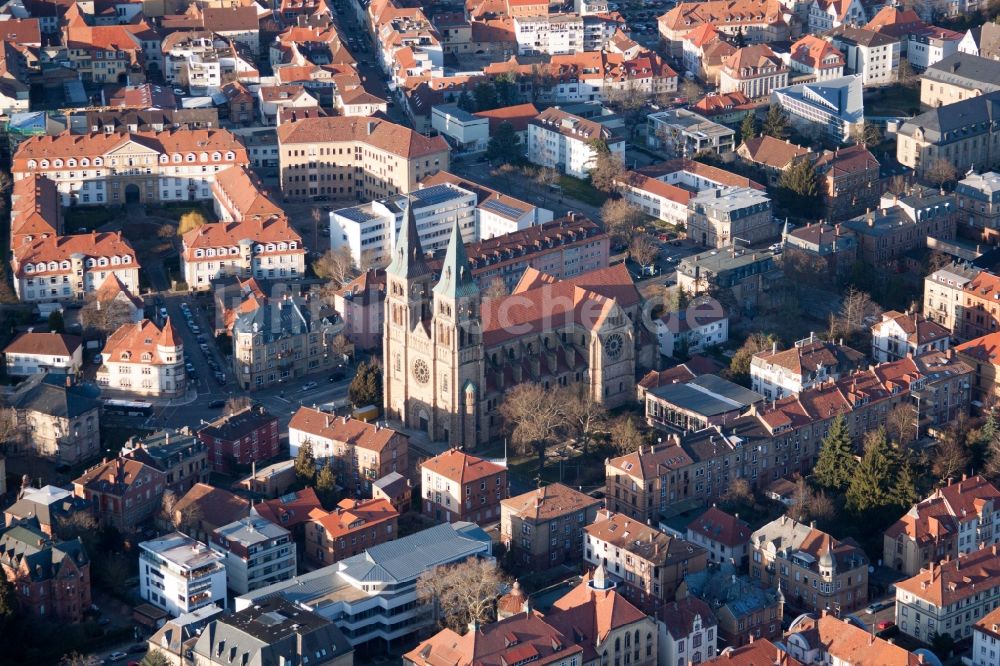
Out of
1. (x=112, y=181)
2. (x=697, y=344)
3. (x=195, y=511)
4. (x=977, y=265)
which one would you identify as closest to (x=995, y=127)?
(x=977, y=265)

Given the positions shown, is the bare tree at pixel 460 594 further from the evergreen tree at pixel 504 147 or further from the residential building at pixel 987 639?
the evergreen tree at pixel 504 147

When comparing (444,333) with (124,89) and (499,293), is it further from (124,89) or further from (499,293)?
(124,89)

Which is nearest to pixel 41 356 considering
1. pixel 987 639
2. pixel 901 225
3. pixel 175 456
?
pixel 175 456

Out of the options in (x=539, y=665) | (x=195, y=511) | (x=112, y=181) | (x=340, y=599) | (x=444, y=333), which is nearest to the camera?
(x=539, y=665)

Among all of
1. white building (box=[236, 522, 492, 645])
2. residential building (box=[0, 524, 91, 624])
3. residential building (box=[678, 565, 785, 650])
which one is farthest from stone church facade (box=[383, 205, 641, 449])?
residential building (box=[0, 524, 91, 624])

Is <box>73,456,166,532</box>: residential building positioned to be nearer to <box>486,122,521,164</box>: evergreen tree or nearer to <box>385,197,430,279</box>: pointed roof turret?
<box>385,197,430,279</box>: pointed roof turret

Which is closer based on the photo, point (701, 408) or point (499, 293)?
point (701, 408)

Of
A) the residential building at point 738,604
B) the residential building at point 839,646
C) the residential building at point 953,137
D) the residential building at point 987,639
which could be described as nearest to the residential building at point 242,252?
the residential building at point 738,604
